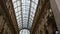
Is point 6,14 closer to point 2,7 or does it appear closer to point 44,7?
point 2,7

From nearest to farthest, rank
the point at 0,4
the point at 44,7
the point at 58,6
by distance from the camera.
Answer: the point at 58,6 < the point at 0,4 < the point at 44,7

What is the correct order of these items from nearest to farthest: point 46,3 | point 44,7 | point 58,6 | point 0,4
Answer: point 58,6 → point 0,4 → point 46,3 → point 44,7

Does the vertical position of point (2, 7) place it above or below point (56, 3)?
above

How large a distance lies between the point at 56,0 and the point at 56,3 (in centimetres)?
5

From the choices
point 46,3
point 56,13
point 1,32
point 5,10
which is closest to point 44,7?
point 46,3

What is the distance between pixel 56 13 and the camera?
1925mm

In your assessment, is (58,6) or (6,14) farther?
(6,14)

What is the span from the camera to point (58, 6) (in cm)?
182

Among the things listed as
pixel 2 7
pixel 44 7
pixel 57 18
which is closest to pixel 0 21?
pixel 2 7

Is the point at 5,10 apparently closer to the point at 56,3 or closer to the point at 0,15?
the point at 0,15

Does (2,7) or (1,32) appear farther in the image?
(1,32)

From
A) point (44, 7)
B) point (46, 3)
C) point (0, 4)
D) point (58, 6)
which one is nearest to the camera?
point (58, 6)

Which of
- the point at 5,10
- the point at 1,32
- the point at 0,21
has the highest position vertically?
the point at 5,10

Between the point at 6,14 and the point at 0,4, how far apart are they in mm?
2435
